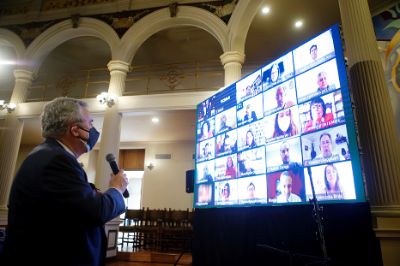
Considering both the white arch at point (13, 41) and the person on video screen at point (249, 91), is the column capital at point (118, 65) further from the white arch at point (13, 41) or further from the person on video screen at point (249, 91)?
the person on video screen at point (249, 91)

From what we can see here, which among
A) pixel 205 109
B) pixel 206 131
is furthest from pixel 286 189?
pixel 205 109

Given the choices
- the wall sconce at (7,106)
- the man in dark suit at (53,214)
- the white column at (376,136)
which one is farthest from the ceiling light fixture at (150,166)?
the man in dark suit at (53,214)

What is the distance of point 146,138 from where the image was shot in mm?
10641

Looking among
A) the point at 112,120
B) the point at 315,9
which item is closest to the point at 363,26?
the point at 315,9

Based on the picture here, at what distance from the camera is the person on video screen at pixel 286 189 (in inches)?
106

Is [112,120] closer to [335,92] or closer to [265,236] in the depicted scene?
[265,236]

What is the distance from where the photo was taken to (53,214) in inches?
41.6

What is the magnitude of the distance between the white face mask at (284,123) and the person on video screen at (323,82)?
440 millimetres

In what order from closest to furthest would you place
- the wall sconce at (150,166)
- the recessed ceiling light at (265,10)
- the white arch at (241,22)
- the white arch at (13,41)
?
the white arch at (241,22) → the recessed ceiling light at (265,10) → the white arch at (13,41) → the wall sconce at (150,166)

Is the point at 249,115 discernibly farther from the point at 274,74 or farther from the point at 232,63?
the point at 232,63

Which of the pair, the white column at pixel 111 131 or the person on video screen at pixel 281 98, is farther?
the white column at pixel 111 131

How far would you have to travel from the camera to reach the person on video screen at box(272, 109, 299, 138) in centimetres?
278

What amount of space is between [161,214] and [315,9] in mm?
7107

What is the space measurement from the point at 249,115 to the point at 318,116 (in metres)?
0.92
